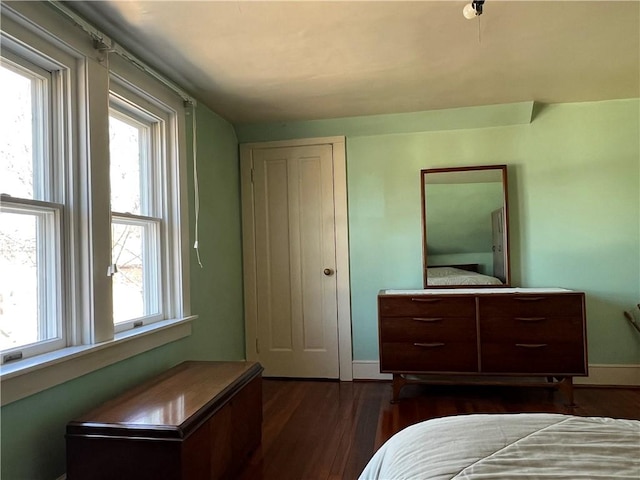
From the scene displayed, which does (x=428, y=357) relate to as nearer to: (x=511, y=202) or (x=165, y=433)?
(x=511, y=202)

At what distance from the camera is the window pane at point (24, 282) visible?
1629 millimetres

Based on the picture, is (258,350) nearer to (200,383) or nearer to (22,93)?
(200,383)

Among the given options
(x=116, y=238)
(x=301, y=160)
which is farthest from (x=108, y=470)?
(x=301, y=160)

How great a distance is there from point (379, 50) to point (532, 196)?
6.17 feet

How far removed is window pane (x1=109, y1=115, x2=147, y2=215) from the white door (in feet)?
4.47

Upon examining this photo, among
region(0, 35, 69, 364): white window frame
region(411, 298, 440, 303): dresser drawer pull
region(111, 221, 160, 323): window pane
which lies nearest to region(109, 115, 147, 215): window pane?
region(111, 221, 160, 323): window pane

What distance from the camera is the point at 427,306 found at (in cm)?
303

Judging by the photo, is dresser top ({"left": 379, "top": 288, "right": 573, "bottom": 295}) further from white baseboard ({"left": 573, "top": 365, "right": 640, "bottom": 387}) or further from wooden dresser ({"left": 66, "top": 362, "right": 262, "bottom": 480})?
wooden dresser ({"left": 66, "top": 362, "right": 262, "bottom": 480})

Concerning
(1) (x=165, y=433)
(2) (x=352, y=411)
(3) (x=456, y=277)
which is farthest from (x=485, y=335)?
(1) (x=165, y=433)

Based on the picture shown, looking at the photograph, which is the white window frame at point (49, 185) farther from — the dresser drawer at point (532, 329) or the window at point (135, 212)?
the dresser drawer at point (532, 329)

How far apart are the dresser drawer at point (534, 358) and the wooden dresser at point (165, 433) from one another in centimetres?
175

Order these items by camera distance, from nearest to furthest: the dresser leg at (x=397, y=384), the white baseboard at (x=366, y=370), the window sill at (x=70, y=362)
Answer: the window sill at (x=70, y=362) → the dresser leg at (x=397, y=384) → the white baseboard at (x=366, y=370)

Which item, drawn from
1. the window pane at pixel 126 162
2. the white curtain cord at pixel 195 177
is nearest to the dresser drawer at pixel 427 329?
the white curtain cord at pixel 195 177

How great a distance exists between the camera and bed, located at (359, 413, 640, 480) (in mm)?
1000
